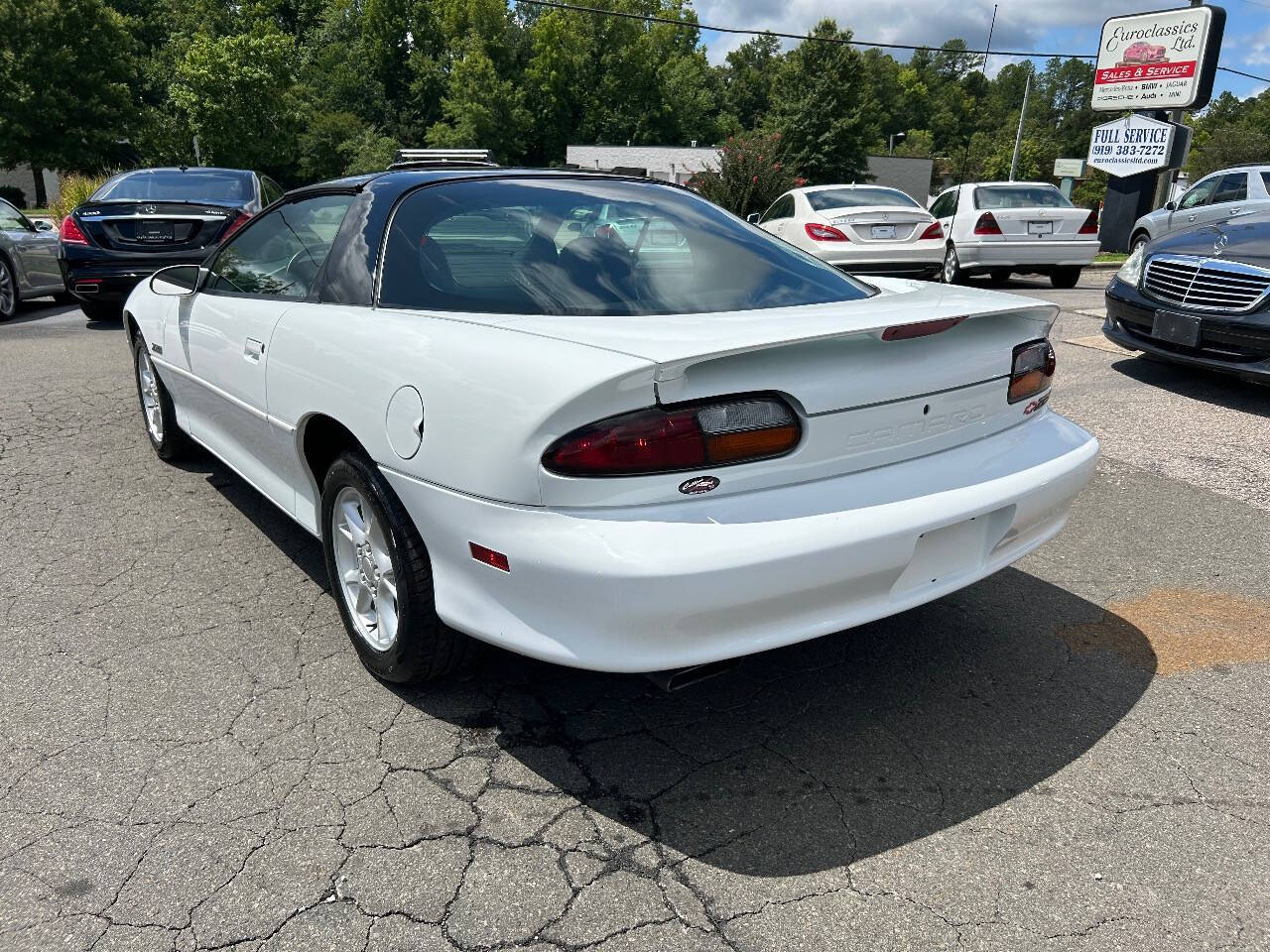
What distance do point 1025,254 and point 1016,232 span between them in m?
0.33

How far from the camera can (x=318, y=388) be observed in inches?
113

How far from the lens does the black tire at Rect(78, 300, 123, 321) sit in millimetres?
10065

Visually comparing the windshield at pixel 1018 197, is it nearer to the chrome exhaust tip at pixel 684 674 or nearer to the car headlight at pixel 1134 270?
the car headlight at pixel 1134 270

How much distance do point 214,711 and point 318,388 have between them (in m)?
0.99

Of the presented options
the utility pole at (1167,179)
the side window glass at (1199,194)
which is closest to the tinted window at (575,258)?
the side window glass at (1199,194)

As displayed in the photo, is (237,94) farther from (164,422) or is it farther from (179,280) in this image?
(179,280)

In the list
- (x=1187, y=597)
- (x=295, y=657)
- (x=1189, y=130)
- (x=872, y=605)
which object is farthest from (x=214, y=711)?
(x=1189, y=130)

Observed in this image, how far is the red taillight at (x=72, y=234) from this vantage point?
9.06m

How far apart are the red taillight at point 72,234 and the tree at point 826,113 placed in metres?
58.6

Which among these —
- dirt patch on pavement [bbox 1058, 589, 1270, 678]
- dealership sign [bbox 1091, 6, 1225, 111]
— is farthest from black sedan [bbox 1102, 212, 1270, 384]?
dealership sign [bbox 1091, 6, 1225, 111]

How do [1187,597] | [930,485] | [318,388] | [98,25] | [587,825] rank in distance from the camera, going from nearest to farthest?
[587,825], [930,485], [318,388], [1187,597], [98,25]

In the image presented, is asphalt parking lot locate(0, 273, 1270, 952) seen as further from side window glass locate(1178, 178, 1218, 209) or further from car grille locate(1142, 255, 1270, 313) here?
side window glass locate(1178, 178, 1218, 209)

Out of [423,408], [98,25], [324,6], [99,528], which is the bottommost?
[99,528]

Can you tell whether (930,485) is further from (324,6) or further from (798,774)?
(324,6)
